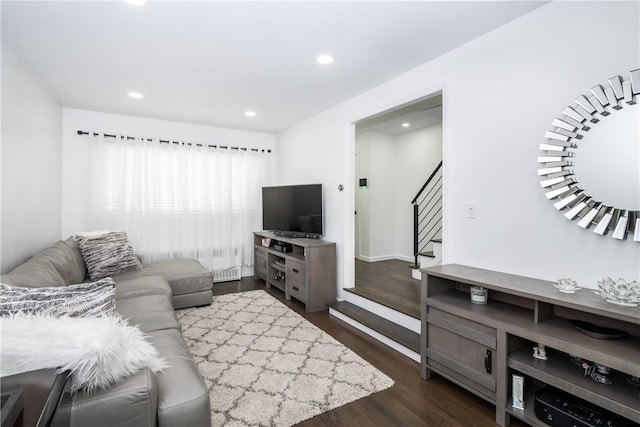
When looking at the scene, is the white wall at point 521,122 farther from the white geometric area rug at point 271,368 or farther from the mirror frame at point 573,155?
the white geometric area rug at point 271,368

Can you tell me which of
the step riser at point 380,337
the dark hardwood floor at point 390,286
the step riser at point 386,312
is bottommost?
the step riser at point 380,337

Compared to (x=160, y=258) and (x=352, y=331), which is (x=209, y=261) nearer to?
(x=160, y=258)

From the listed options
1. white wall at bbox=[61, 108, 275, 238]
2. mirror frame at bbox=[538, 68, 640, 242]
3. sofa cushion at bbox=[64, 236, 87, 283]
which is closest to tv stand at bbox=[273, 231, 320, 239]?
sofa cushion at bbox=[64, 236, 87, 283]

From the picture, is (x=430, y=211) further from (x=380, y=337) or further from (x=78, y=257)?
(x=78, y=257)

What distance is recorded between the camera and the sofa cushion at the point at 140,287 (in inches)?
107

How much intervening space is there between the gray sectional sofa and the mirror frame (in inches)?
87.1

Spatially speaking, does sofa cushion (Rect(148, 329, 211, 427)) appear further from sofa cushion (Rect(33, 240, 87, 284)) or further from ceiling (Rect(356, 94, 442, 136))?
ceiling (Rect(356, 94, 442, 136))

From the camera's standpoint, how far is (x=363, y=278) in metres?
4.25

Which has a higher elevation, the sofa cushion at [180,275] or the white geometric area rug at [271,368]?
the sofa cushion at [180,275]

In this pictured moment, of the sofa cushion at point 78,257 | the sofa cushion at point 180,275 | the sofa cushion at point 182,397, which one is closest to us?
the sofa cushion at point 182,397

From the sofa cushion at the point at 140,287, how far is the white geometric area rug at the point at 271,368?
48 centimetres

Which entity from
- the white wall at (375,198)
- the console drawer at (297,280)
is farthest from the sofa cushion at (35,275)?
the white wall at (375,198)

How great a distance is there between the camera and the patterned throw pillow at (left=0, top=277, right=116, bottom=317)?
1.25m

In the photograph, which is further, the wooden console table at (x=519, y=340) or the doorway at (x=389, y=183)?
the doorway at (x=389, y=183)
